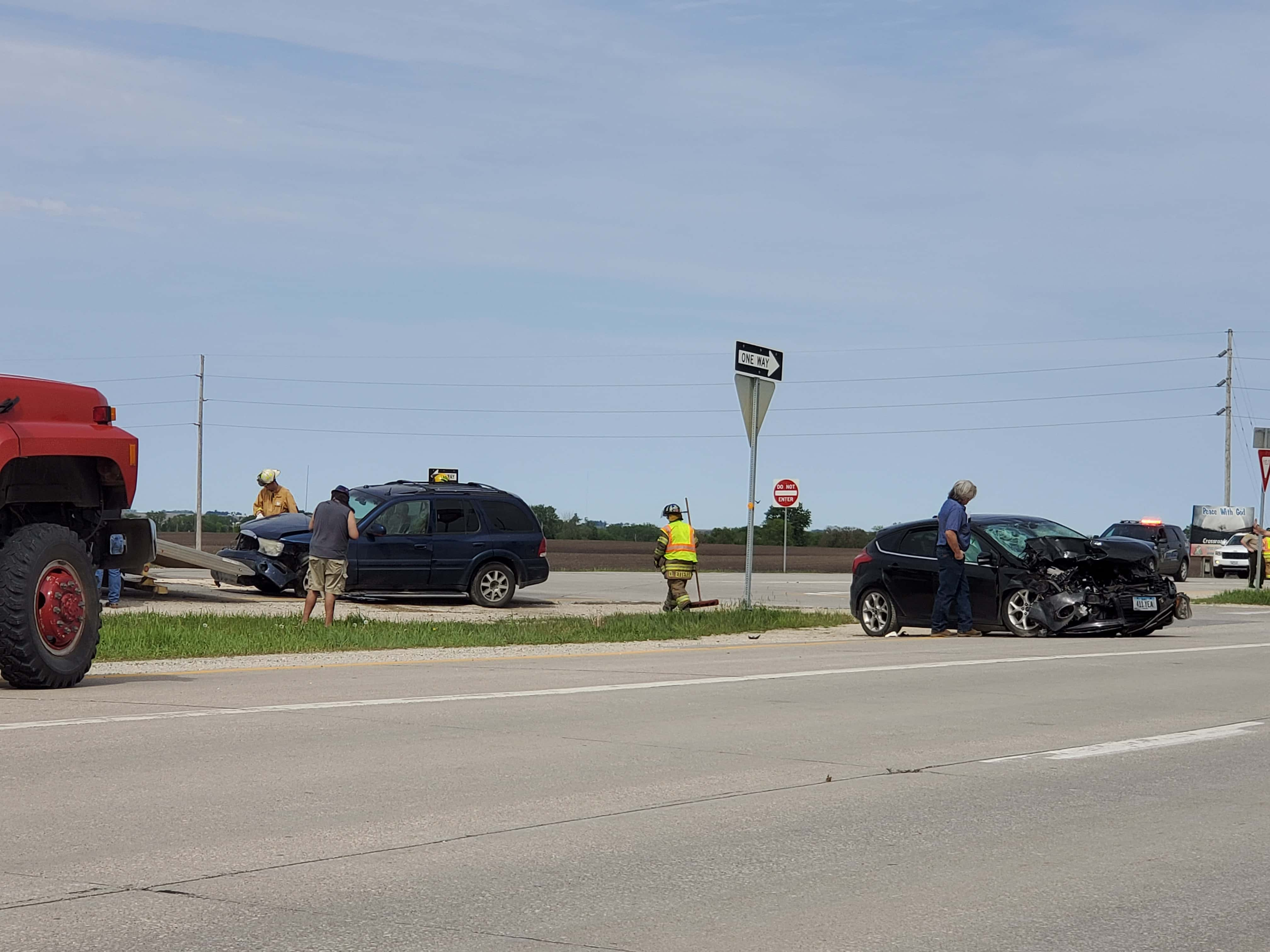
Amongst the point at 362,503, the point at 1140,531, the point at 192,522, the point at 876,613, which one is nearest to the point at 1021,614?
the point at 876,613

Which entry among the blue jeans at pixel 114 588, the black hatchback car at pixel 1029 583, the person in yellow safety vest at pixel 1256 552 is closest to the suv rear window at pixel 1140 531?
the person in yellow safety vest at pixel 1256 552

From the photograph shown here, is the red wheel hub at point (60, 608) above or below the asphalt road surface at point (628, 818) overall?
above

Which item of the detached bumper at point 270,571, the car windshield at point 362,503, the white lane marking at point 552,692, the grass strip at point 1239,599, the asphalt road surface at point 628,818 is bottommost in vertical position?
the asphalt road surface at point 628,818

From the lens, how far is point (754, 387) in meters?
20.6

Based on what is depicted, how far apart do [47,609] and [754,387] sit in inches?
458

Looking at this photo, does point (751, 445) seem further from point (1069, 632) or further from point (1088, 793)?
point (1088, 793)

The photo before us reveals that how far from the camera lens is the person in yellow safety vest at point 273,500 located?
25219 mm

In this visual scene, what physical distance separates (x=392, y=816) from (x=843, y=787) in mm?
2157

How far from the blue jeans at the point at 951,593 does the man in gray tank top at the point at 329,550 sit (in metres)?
6.73

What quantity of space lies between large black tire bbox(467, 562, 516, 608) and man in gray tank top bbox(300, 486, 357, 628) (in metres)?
5.76

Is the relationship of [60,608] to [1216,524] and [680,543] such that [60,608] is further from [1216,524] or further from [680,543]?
[1216,524]

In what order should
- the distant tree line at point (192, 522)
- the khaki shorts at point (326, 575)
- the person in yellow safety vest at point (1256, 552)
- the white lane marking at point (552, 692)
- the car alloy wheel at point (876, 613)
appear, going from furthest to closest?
the distant tree line at point (192, 522)
the person in yellow safety vest at point (1256, 552)
the car alloy wheel at point (876, 613)
the khaki shorts at point (326, 575)
the white lane marking at point (552, 692)

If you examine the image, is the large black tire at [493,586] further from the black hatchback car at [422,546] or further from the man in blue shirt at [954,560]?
the man in blue shirt at [954,560]

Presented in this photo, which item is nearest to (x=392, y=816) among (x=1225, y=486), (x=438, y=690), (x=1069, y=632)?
(x=438, y=690)
